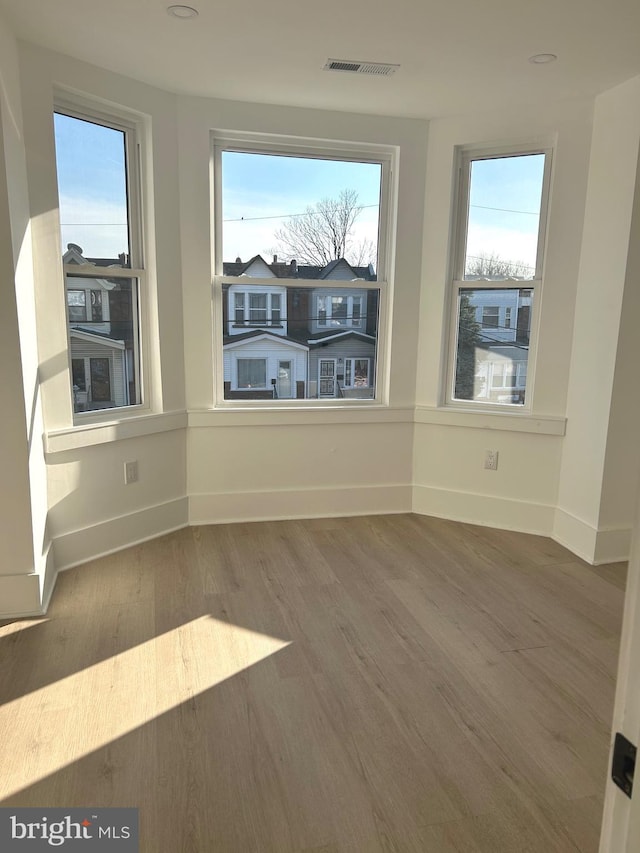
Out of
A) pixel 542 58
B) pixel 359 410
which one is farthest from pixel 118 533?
pixel 542 58

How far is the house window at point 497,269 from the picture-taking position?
3.77 m

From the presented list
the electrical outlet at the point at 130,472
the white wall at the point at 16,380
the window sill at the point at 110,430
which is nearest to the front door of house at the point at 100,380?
the window sill at the point at 110,430

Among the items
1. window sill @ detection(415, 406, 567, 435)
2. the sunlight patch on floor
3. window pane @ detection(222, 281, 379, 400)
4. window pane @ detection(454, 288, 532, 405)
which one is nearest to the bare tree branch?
window pane @ detection(222, 281, 379, 400)

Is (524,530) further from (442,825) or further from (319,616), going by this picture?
(442,825)

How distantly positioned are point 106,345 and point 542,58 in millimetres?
2695

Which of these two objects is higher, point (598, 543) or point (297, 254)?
point (297, 254)

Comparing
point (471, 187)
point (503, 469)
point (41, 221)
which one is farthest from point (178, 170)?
point (503, 469)

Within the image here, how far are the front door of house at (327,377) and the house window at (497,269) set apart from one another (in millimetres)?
816

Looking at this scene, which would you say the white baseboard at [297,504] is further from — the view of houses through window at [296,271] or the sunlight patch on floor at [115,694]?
the sunlight patch on floor at [115,694]

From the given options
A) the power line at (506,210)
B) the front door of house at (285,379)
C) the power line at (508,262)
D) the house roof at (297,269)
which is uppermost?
the power line at (506,210)

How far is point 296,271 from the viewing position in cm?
396

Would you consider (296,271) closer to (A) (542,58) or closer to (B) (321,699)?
(A) (542,58)

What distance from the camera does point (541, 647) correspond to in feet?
8.57

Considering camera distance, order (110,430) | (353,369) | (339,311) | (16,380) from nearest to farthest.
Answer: (16,380) → (110,430) → (339,311) → (353,369)
